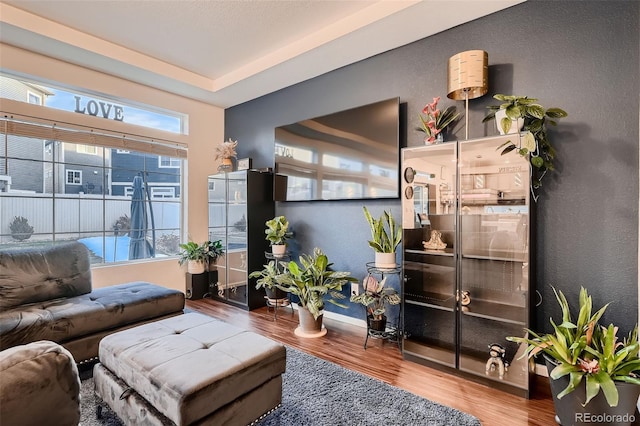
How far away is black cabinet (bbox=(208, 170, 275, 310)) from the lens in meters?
3.71

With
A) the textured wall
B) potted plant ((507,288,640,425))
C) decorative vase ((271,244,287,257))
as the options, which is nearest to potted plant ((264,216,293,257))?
decorative vase ((271,244,287,257))

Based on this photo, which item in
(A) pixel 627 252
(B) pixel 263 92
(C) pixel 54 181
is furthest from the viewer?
(B) pixel 263 92

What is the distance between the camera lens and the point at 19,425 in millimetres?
640

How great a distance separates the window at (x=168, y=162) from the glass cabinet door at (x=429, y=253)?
3.18 meters

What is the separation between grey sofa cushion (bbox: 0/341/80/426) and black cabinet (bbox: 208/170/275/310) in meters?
2.94

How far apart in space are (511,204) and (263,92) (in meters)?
3.16

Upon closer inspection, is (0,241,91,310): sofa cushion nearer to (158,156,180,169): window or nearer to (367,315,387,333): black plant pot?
(158,156,180,169): window

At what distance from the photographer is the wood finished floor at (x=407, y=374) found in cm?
179

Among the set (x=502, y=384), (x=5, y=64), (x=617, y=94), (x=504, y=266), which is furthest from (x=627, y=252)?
(x=5, y=64)

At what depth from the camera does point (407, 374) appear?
7.23 ft

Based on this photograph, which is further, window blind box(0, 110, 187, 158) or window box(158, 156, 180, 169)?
window box(158, 156, 180, 169)

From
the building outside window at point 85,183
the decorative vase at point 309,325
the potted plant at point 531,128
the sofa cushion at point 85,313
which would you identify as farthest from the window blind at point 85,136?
the potted plant at point 531,128

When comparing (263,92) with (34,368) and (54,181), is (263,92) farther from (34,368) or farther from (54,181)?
(34,368)

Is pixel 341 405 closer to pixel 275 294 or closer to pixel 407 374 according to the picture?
pixel 407 374
